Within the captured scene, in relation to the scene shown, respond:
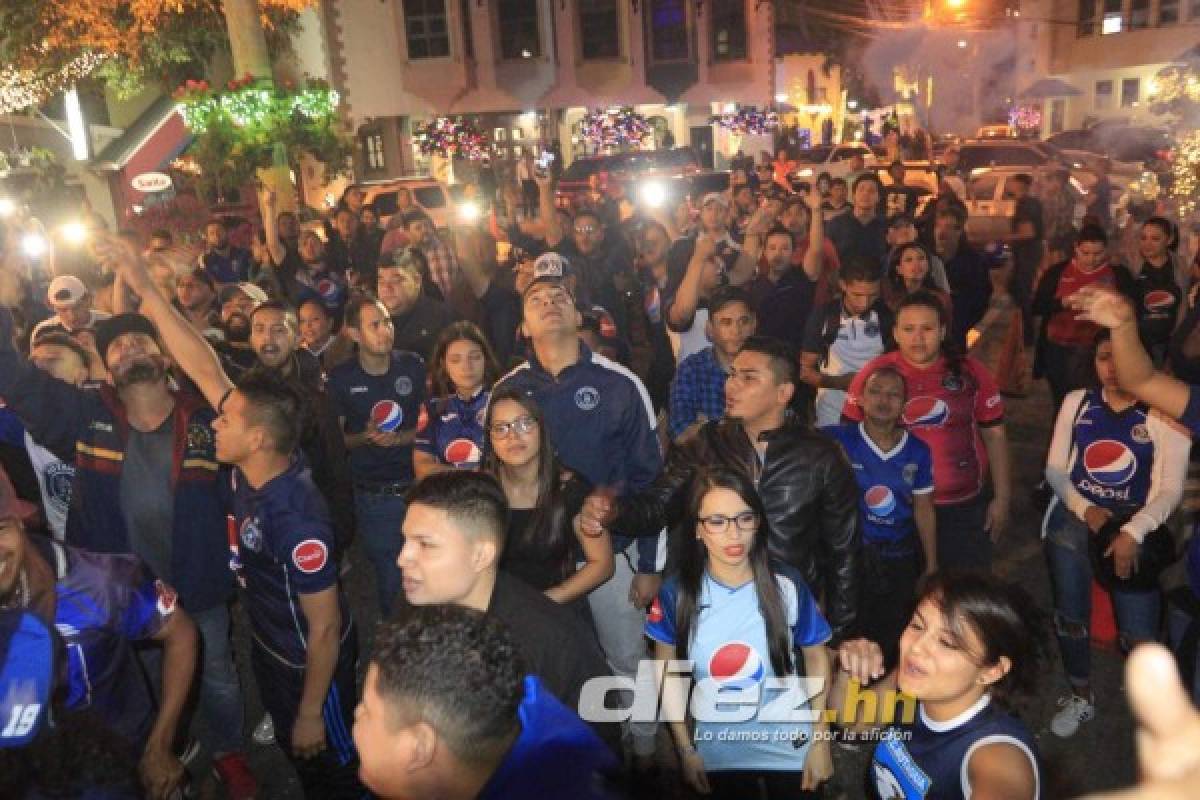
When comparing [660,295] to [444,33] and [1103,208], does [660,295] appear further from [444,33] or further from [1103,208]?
[444,33]

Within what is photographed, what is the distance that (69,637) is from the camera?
9.83 ft

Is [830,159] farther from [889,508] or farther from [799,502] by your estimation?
[799,502]

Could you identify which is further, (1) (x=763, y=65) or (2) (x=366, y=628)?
(1) (x=763, y=65)

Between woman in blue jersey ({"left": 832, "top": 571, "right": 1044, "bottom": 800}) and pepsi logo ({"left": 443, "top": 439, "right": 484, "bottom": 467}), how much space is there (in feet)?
8.65

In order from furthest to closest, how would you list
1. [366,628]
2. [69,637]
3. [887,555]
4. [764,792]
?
[366,628]
[887,555]
[764,792]
[69,637]

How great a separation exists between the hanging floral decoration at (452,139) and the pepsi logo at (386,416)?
23241 mm

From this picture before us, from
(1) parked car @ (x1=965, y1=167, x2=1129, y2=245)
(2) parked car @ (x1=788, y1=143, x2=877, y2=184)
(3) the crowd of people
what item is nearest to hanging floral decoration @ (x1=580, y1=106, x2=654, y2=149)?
(2) parked car @ (x1=788, y1=143, x2=877, y2=184)

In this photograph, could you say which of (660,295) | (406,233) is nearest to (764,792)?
(660,295)

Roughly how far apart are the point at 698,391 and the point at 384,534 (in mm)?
1945

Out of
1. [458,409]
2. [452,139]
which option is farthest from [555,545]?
[452,139]

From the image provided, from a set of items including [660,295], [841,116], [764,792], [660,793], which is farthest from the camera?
[841,116]

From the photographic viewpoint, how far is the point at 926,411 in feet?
16.1

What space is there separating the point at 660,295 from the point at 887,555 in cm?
406

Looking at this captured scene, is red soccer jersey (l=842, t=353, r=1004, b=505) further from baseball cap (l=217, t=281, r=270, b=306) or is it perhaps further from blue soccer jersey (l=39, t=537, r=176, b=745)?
baseball cap (l=217, t=281, r=270, b=306)
